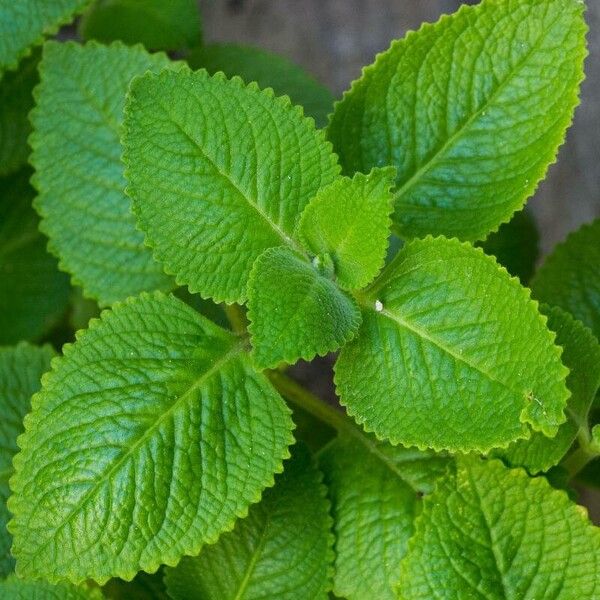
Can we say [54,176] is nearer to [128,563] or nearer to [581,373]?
[128,563]

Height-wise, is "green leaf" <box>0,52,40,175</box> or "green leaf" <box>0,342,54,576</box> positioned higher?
"green leaf" <box>0,52,40,175</box>

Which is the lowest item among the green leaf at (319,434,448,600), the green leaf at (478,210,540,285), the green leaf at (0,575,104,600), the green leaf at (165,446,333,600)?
the green leaf at (0,575,104,600)

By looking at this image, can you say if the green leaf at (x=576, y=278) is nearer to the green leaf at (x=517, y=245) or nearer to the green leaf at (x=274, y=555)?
the green leaf at (x=517, y=245)

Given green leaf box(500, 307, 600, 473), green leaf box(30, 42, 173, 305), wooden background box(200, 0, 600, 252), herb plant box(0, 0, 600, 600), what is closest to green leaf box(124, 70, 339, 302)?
herb plant box(0, 0, 600, 600)

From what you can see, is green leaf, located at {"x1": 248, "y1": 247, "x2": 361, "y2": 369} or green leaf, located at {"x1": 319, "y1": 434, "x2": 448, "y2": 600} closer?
green leaf, located at {"x1": 248, "y1": 247, "x2": 361, "y2": 369}

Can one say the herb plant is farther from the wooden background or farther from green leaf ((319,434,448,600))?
the wooden background

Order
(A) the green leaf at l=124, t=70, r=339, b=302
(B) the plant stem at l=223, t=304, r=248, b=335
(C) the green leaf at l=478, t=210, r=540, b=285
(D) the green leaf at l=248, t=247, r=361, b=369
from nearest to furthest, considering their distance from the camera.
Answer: (D) the green leaf at l=248, t=247, r=361, b=369, (A) the green leaf at l=124, t=70, r=339, b=302, (B) the plant stem at l=223, t=304, r=248, b=335, (C) the green leaf at l=478, t=210, r=540, b=285

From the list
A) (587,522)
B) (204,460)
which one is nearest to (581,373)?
(587,522)

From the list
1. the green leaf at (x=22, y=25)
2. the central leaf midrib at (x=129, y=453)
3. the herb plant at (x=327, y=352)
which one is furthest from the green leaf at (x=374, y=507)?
the green leaf at (x=22, y=25)
